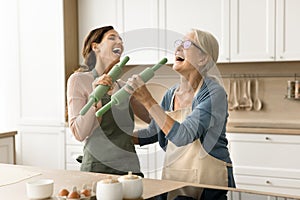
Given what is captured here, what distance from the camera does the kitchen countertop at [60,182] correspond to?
1890mm

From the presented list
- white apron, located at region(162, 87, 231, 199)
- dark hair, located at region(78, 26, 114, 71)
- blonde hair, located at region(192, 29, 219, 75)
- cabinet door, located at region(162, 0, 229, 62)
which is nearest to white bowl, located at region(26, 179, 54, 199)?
white apron, located at region(162, 87, 231, 199)

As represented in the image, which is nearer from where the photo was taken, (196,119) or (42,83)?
(196,119)

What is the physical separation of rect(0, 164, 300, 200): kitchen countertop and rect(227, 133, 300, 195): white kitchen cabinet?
191 centimetres

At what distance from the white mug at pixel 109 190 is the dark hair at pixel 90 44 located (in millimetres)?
824

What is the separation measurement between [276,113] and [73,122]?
8.36 feet

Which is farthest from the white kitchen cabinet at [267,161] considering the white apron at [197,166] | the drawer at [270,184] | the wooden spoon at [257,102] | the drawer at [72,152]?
the white apron at [197,166]

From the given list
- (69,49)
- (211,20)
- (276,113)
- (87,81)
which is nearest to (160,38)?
(211,20)

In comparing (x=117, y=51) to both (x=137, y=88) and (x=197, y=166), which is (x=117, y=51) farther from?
(x=197, y=166)

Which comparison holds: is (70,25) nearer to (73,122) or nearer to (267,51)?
(267,51)

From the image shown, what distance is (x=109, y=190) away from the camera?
164cm

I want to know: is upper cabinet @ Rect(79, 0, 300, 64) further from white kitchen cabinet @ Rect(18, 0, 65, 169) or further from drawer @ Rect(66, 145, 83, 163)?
drawer @ Rect(66, 145, 83, 163)

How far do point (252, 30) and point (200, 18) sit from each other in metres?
0.45

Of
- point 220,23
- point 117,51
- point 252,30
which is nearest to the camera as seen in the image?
point 117,51

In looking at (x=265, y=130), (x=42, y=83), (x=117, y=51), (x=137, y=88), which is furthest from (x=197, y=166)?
(x=42, y=83)
